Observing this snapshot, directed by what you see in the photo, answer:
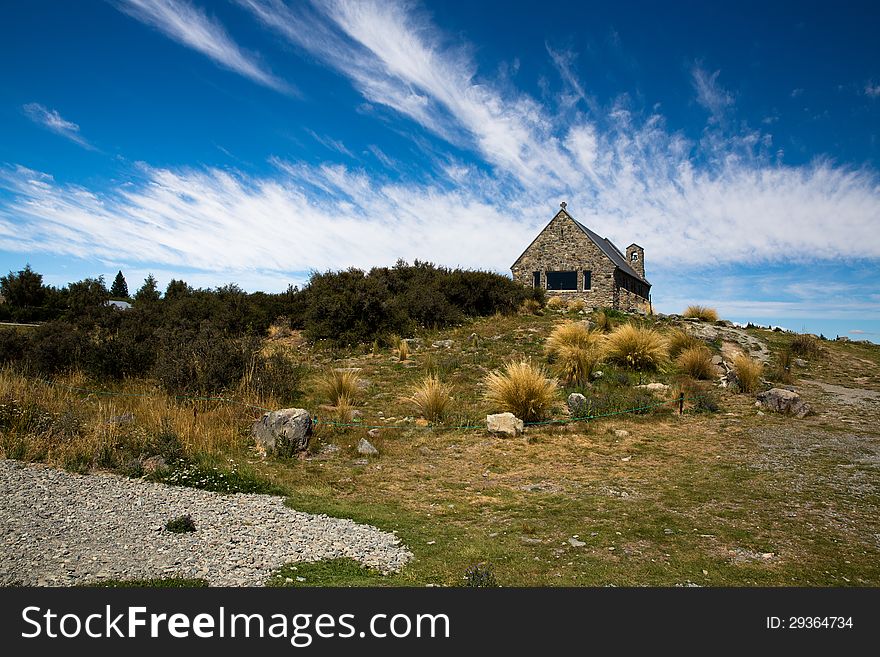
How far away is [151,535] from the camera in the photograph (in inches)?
167

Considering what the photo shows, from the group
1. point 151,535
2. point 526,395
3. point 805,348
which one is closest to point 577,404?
point 526,395

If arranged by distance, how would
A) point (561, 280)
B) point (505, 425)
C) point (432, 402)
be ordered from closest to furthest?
point (505, 425) → point (432, 402) → point (561, 280)

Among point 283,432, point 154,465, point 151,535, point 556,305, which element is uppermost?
point 556,305

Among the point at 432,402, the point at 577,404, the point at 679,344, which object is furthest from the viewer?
the point at 679,344

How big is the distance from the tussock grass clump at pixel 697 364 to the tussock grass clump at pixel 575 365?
7.78ft

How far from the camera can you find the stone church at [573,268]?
29.2 metres

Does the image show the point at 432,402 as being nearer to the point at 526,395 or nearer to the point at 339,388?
the point at 526,395

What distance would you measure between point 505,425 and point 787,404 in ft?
18.6

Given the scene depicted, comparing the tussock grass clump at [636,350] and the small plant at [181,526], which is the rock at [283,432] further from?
the tussock grass clump at [636,350]

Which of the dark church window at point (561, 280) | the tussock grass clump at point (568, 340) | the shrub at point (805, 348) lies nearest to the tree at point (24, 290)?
the tussock grass clump at point (568, 340)

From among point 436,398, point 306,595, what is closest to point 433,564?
point 306,595

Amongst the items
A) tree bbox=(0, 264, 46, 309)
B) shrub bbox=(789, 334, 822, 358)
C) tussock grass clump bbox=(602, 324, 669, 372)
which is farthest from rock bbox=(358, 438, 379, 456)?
tree bbox=(0, 264, 46, 309)

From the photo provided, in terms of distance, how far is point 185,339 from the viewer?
11.7 meters

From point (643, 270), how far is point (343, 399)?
3489cm
